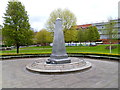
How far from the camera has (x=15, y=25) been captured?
19297 millimetres

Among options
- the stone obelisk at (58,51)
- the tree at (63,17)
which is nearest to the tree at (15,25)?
the stone obelisk at (58,51)

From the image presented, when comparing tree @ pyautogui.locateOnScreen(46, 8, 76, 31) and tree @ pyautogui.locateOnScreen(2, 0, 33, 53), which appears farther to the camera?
tree @ pyautogui.locateOnScreen(46, 8, 76, 31)

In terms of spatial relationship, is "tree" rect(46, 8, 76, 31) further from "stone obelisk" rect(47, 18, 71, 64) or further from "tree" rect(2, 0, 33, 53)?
"stone obelisk" rect(47, 18, 71, 64)

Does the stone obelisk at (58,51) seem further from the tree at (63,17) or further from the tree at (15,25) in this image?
the tree at (63,17)

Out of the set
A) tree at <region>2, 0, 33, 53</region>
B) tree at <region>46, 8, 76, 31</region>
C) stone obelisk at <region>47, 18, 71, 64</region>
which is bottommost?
stone obelisk at <region>47, 18, 71, 64</region>

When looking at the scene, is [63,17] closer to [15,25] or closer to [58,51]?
[15,25]

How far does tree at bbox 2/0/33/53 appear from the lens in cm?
1884

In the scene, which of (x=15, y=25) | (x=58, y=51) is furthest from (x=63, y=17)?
(x=58, y=51)

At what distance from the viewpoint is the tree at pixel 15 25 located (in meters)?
18.8

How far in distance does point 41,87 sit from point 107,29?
22.7 meters

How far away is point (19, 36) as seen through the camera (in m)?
18.8

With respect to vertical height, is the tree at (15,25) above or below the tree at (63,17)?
below

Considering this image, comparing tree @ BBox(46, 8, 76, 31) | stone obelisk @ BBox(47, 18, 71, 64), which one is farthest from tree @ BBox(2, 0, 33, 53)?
tree @ BBox(46, 8, 76, 31)

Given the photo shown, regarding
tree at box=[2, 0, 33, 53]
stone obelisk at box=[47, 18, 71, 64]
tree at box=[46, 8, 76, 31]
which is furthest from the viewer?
tree at box=[46, 8, 76, 31]
